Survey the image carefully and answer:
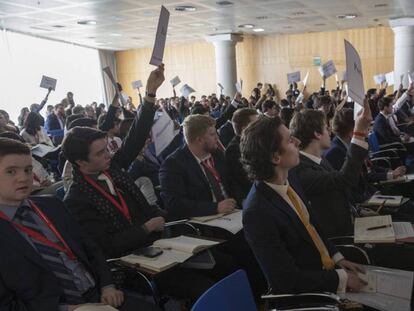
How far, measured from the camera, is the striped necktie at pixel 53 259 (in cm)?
178

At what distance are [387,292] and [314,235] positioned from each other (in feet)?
1.33

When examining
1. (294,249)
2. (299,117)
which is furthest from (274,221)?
(299,117)

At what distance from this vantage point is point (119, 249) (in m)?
2.24

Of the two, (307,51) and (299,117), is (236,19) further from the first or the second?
(299,117)

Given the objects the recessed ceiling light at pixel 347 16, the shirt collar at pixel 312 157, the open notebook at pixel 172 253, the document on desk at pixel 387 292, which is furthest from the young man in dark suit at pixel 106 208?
the recessed ceiling light at pixel 347 16

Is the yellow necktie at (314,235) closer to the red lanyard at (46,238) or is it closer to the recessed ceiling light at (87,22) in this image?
the red lanyard at (46,238)

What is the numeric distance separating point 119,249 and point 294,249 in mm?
1008

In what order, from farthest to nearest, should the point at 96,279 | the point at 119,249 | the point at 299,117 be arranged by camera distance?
the point at 299,117
the point at 119,249
the point at 96,279

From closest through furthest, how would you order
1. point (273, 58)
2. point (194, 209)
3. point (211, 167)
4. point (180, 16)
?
point (194, 209) → point (211, 167) → point (180, 16) → point (273, 58)

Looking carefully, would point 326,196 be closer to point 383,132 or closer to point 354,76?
point 354,76

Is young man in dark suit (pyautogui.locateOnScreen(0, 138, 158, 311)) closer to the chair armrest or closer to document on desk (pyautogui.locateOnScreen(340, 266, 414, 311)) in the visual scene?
the chair armrest

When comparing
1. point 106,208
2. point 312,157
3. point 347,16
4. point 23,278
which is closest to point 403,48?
point 347,16

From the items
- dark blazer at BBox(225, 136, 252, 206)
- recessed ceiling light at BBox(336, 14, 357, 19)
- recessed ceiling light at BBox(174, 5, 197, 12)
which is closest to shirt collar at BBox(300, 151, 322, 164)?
dark blazer at BBox(225, 136, 252, 206)

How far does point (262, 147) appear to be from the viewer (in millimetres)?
1851
